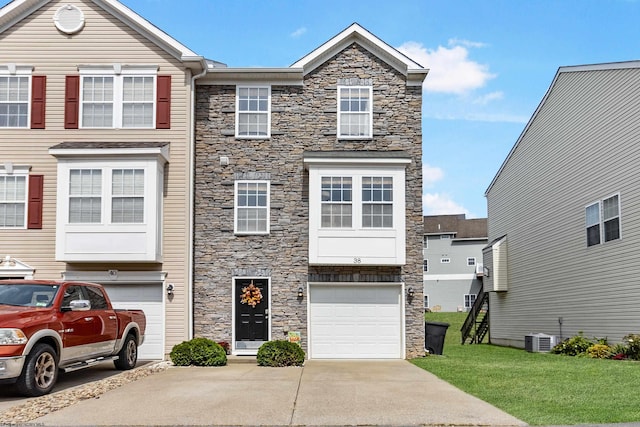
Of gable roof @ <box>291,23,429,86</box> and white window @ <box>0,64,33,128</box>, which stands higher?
gable roof @ <box>291,23,429,86</box>

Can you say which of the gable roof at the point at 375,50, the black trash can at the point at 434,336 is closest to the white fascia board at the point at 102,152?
the gable roof at the point at 375,50

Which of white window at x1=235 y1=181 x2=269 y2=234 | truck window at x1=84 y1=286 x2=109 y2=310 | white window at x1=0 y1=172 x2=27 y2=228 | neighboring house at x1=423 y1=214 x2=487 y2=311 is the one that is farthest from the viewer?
neighboring house at x1=423 y1=214 x2=487 y2=311

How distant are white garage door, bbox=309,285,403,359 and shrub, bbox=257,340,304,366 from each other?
2.40 m

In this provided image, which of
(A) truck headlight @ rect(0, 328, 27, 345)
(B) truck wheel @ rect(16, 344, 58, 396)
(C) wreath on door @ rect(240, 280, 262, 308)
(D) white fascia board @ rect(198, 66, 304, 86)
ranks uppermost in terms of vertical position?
(D) white fascia board @ rect(198, 66, 304, 86)

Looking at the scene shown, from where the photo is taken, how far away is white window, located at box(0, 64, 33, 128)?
1916 cm

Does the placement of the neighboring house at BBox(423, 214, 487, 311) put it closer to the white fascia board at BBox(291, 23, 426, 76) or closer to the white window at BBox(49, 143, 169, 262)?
the white fascia board at BBox(291, 23, 426, 76)

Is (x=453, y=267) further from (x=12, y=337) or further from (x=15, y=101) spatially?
(x=12, y=337)

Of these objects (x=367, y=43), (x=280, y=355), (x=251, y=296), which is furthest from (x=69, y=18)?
(x=280, y=355)

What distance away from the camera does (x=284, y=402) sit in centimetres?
1070

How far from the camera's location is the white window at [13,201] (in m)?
18.8

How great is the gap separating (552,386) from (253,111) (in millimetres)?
11185

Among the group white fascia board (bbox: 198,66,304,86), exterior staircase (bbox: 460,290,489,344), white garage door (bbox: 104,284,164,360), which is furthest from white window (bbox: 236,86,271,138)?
exterior staircase (bbox: 460,290,489,344)

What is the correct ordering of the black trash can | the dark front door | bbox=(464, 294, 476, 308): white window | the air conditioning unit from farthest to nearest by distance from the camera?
1. bbox=(464, 294, 476, 308): white window
2. the air conditioning unit
3. the black trash can
4. the dark front door

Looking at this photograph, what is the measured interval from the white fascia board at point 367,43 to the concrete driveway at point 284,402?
348 inches
